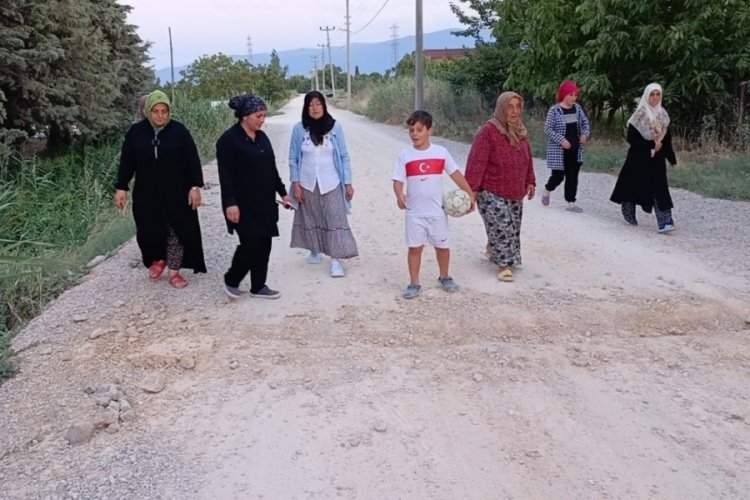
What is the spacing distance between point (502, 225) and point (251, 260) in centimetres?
216

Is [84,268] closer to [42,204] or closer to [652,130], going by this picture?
[42,204]

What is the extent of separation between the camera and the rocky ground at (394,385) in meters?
3.31

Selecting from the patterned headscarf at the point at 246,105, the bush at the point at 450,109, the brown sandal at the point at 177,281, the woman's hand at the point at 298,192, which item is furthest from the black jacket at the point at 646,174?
the bush at the point at 450,109

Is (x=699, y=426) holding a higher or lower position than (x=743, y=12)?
lower

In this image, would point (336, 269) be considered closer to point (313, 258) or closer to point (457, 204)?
point (313, 258)

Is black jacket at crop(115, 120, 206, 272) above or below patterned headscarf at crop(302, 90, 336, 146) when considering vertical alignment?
below

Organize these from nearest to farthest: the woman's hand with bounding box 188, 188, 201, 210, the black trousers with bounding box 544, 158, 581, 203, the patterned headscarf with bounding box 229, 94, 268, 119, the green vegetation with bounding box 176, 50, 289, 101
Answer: the patterned headscarf with bounding box 229, 94, 268, 119 < the woman's hand with bounding box 188, 188, 201, 210 < the black trousers with bounding box 544, 158, 581, 203 < the green vegetation with bounding box 176, 50, 289, 101

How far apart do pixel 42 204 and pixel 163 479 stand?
29.2 feet

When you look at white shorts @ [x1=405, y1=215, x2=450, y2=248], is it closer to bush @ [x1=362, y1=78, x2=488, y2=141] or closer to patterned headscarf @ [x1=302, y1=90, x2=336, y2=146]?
patterned headscarf @ [x1=302, y1=90, x2=336, y2=146]

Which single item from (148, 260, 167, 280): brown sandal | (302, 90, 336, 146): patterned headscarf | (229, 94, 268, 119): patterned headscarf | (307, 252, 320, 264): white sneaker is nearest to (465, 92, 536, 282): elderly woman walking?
(302, 90, 336, 146): patterned headscarf

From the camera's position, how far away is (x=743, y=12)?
1277cm

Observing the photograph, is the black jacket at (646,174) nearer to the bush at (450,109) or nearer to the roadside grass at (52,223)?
Answer: the roadside grass at (52,223)

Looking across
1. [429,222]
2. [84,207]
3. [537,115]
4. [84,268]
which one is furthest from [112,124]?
[537,115]

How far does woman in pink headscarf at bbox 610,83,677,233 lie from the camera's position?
7.64 m
